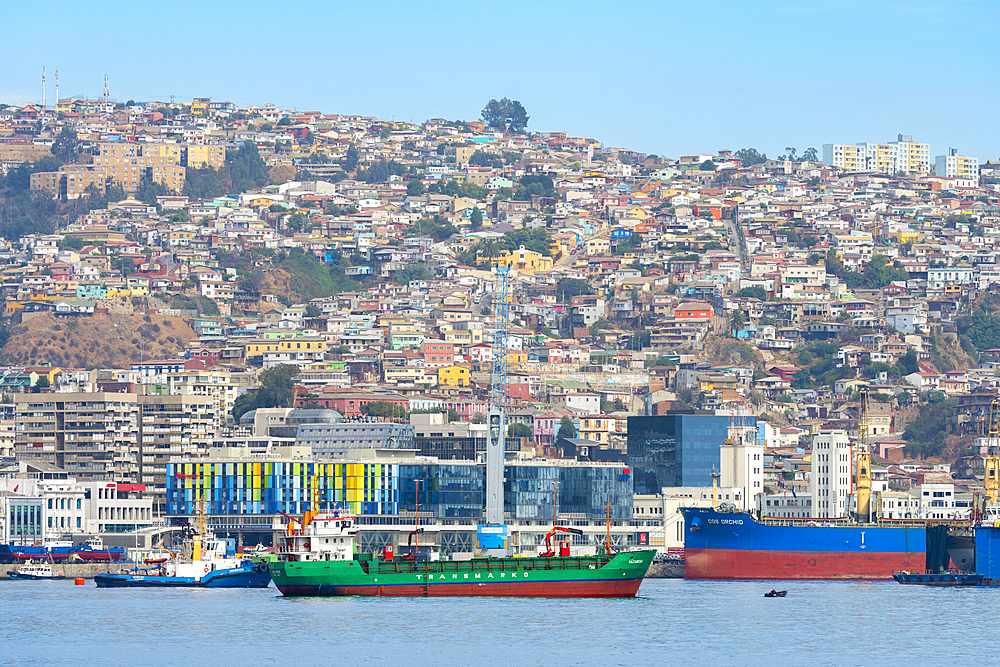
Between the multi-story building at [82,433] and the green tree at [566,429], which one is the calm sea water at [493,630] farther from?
the green tree at [566,429]

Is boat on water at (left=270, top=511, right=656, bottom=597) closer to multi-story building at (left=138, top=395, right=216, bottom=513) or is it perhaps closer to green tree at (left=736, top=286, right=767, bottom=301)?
multi-story building at (left=138, top=395, right=216, bottom=513)

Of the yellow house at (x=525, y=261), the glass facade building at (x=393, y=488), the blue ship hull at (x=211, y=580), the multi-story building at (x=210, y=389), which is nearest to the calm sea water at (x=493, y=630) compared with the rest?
the blue ship hull at (x=211, y=580)

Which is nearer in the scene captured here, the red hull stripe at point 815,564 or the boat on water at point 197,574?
the boat on water at point 197,574

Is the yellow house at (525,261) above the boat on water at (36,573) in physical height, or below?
above

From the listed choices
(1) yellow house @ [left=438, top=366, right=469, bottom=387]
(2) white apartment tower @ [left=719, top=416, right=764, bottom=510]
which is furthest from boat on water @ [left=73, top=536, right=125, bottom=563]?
(1) yellow house @ [left=438, top=366, right=469, bottom=387]

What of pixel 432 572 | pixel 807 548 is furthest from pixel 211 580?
pixel 807 548

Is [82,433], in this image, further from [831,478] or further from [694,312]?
[694,312]
